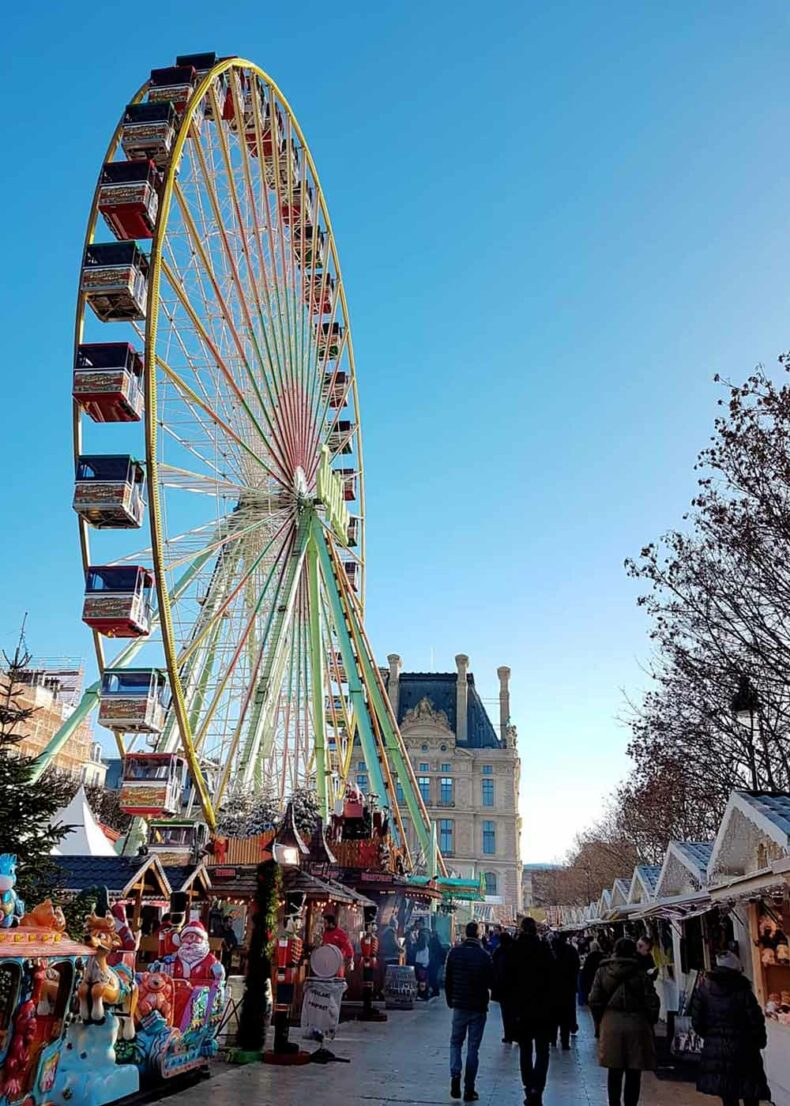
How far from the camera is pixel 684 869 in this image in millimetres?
16000

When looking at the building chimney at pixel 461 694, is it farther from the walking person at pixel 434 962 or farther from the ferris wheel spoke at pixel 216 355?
the ferris wheel spoke at pixel 216 355

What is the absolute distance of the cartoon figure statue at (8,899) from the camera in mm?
6645

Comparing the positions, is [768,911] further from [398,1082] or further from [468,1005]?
[398,1082]

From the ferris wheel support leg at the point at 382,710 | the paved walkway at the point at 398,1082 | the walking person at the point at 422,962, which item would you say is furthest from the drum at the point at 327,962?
the ferris wheel support leg at the point at 382,710

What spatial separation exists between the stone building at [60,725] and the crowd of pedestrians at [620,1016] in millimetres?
36689

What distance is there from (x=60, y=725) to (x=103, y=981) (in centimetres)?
4620

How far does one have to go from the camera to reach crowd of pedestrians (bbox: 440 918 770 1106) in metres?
6.96

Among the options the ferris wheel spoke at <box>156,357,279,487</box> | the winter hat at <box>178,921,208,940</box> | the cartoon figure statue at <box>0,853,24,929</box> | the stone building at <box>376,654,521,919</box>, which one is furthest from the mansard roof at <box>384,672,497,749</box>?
the cartoon figure statue at <box>0,853,24,929</box>

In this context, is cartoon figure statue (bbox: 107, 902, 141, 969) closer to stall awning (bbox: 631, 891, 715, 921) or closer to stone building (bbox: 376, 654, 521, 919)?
stall awning (bbox: 631, 891, 715, 921)

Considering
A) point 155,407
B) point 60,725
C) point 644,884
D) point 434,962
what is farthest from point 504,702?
point 155,407

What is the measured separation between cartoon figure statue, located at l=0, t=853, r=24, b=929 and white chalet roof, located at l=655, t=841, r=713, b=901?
10048 mm

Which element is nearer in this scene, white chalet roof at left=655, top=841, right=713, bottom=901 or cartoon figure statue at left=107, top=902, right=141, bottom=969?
cartoon figure statue at left=107, top=902, right=141, bottom=969

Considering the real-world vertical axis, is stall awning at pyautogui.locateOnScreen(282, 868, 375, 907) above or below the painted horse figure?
above

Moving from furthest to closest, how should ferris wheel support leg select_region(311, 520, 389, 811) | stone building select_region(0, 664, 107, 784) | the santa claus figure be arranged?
stone building select_region(0, 664, 107, 784) → ferris wheel support leg select_region(311, 520, 389, 811) → the santa claus figure
